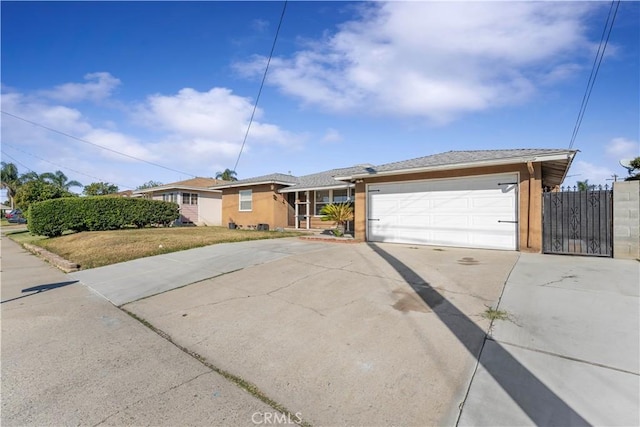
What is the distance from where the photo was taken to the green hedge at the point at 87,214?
15773 millimetres

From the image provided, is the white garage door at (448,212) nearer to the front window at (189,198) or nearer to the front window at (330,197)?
the front window at (330,197)

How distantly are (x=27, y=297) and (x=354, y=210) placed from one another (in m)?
10.1

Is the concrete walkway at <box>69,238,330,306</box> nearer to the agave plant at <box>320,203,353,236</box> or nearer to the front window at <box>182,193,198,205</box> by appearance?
the agave plant at <box>320,203,353,236</box>

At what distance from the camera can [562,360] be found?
2.96m

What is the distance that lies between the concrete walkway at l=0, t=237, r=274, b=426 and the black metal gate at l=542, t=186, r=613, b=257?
9.00 meters

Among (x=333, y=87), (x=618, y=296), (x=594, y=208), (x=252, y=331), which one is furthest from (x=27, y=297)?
(x=594, y=208)

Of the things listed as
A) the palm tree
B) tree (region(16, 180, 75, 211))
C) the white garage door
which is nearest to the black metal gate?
the white garage door

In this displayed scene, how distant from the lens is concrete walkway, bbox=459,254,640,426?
2.27 m

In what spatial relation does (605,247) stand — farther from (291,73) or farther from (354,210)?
(291,73)

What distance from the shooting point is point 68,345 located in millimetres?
3887

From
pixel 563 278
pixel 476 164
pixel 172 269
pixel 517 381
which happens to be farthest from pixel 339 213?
pixel 517 381

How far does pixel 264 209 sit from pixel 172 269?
38.8 ft

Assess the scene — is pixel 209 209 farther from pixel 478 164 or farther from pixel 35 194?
pixel 478 164

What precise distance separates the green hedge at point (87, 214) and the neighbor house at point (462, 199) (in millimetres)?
14093
